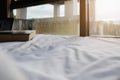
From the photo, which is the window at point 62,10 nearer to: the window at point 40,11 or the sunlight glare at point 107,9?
the window at point 40,11

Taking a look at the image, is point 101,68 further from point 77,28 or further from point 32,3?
point 32,3

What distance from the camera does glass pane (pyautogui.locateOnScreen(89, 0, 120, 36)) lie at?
132 cm

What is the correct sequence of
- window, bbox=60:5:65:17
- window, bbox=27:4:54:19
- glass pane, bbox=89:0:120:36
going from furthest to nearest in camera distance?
1. window, bbox=27:4:54:19
2. window, bbox=60:5:65:17
3. glass pane, bbox=89:0:120:36

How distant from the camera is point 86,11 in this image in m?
1.44

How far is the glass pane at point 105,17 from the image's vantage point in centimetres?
132

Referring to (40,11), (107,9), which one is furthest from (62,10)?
(107,9)

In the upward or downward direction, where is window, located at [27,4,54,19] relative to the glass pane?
upward

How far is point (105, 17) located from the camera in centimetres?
139

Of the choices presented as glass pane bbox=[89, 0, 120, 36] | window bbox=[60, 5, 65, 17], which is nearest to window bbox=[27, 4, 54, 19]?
window bbox=[60, 5, 65, 17]

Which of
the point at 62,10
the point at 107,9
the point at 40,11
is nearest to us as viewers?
the point at 107,9

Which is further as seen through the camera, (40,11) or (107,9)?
(40,11)

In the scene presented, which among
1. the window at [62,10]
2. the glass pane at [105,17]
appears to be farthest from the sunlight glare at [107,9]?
the window at [62,10]

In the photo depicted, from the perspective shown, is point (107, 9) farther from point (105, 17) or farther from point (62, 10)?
point (62, 10)

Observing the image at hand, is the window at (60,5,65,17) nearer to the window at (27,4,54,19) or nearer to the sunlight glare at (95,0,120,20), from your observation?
the window at (27,4,54,19)
